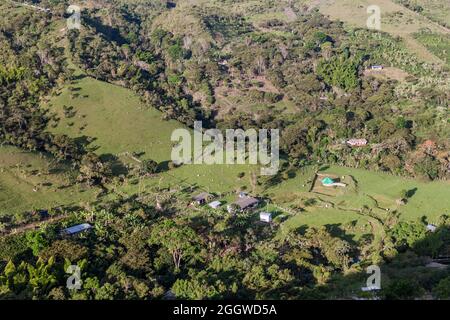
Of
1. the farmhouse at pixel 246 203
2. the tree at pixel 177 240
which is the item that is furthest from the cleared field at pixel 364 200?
the tree at pixel 177 240

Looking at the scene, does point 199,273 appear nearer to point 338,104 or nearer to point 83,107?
point 83,107

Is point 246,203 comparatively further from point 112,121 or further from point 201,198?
point 112,121

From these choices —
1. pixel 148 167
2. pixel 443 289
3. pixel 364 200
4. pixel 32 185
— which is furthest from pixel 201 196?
pixel 443 289

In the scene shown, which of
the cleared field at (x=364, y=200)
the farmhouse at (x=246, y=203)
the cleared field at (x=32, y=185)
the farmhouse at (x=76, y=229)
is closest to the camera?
the farmhouse at (x=76, y=229)

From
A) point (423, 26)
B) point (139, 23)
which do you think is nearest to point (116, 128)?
point (139, 23)

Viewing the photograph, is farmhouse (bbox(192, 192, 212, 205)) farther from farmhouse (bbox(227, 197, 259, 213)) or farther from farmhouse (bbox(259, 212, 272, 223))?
farmhouse (bbox(259, 212, 272, 223))

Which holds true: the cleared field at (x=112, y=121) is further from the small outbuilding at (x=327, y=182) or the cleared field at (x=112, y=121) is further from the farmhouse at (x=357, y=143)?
the farmhouse at (x=357, y=143)
